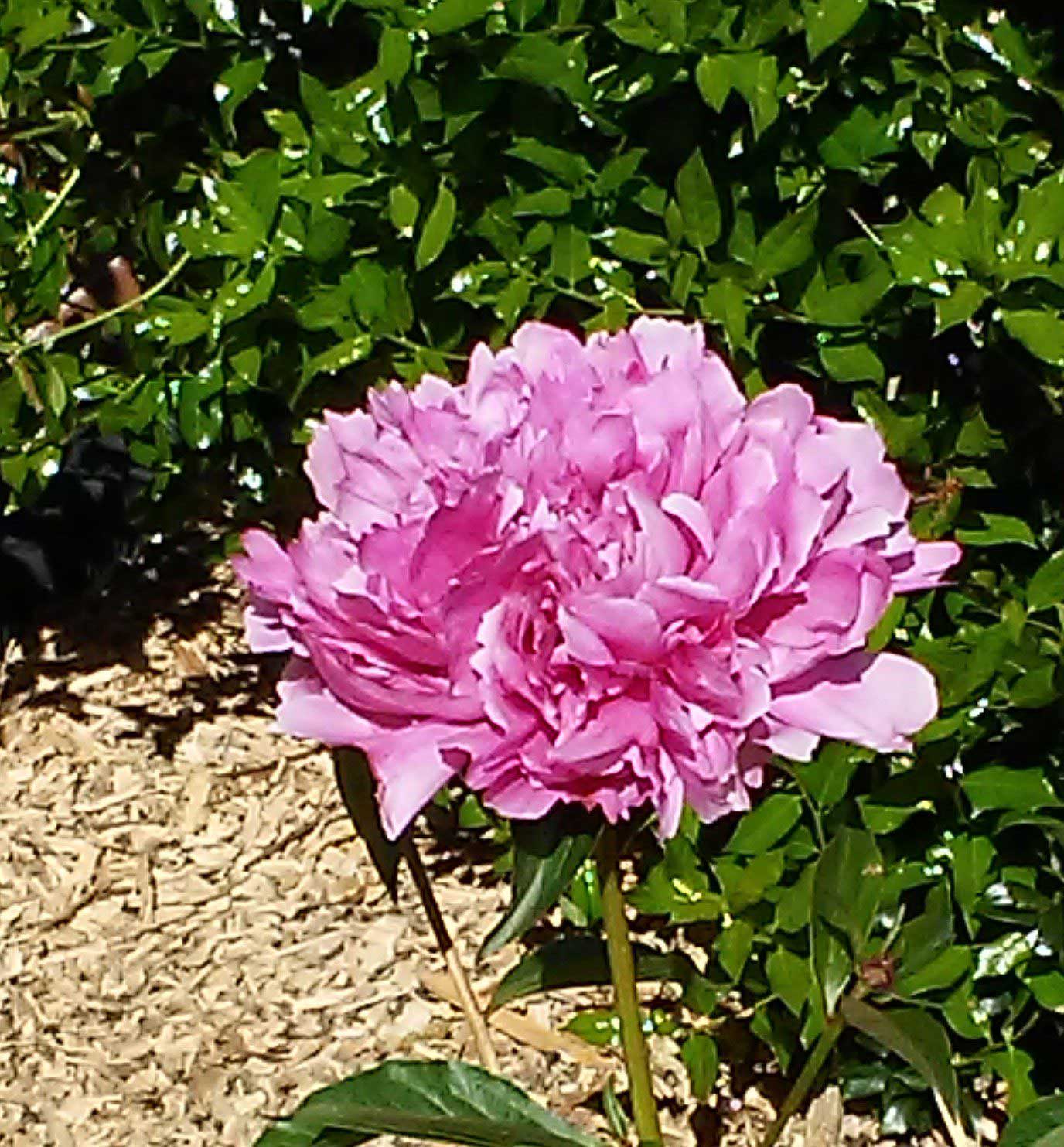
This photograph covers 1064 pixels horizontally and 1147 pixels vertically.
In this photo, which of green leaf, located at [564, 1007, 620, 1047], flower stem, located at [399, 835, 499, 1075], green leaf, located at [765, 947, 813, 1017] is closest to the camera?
flower stem, located at [399, 835, 499, 1075]

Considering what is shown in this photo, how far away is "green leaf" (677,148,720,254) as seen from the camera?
234 centimetres

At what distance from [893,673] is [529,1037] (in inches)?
73.6

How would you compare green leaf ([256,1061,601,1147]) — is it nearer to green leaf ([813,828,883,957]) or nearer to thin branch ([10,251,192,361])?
green leaf ([813,828,883,957])

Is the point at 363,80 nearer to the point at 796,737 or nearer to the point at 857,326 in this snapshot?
the point at 857,326

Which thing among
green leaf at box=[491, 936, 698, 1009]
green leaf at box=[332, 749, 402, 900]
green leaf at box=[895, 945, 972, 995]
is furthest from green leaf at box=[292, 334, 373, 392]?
green leaf at box=[332, 749, 402, 900]

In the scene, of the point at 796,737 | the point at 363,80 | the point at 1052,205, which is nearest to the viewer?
the point at 796,737

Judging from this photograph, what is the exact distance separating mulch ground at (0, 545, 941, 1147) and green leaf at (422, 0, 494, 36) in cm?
121

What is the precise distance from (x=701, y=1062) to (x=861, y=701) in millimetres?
1602

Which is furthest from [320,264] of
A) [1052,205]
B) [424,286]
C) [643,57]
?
[1052,205]

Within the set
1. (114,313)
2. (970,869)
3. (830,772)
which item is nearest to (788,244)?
(830,772)

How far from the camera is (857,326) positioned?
7.82 feet

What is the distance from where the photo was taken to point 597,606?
1105 mm

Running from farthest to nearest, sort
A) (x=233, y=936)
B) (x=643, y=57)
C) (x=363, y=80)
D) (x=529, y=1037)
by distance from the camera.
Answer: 1. (x=233, y=936)
2. (x=529, y=1037)
3. (x=363, y=80)
4. (x=643, y=57)

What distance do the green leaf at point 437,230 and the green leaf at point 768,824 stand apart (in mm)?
682
